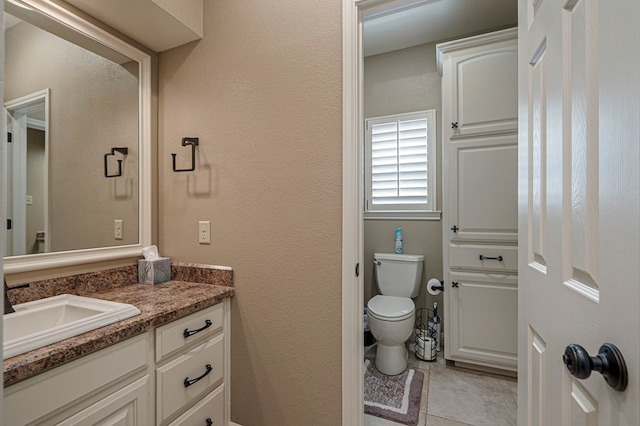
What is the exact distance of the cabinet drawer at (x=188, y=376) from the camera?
3.85 feet

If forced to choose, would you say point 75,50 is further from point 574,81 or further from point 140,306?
point 574,81

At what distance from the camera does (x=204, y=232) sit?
5.46 ft

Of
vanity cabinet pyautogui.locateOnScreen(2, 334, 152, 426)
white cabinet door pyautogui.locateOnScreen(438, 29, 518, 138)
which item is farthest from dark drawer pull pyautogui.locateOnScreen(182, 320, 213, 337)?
white cabinet door pyautogui.locateOnScreen(438, 29, 518, 138)

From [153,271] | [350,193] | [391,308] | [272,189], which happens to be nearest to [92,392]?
[153,271]

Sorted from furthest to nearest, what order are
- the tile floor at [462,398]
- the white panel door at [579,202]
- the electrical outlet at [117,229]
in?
1. the tile floor at [462,398]
2. the electrical outlet at [117,229]
3. the white panel door at [579,202]

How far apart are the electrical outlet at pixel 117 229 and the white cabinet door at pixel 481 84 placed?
7.45 feet

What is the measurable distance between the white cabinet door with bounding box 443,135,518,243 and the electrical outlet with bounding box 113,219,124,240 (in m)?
Result: 2.16

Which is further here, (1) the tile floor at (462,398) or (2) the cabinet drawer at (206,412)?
(1) the tile floor at (462,398)

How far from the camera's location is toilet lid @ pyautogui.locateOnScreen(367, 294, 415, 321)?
2095 millimetres

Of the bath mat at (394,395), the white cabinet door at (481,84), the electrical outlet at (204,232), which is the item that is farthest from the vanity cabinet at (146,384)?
the white cabinet door at (481,84)

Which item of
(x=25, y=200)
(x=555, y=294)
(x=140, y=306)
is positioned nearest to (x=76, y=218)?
(x=25, y=200)

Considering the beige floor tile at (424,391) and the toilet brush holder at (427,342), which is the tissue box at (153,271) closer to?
the beige floor tile at (424,391)

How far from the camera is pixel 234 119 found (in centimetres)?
159

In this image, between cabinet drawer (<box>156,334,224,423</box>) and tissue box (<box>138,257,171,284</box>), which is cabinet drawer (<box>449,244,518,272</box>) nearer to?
cabinet drawer (<box>156,334,224,423</box>)
